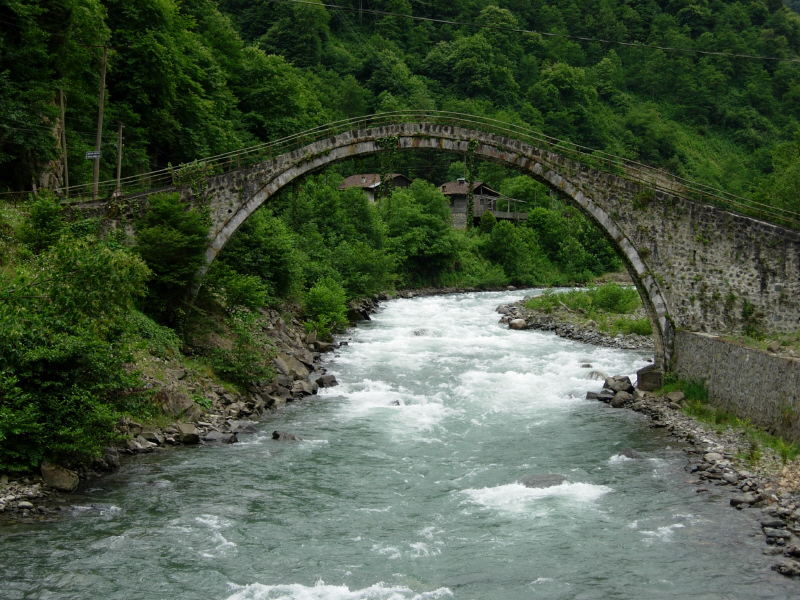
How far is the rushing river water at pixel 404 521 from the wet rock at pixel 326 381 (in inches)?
85.0

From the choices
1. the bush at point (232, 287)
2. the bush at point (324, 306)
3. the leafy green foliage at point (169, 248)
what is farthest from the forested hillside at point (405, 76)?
the bush at point (324, 306)

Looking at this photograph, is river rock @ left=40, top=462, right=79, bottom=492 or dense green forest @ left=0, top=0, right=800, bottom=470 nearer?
river rock @ left=40, top=462, right=79, bottom=492

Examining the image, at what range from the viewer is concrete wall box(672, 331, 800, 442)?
632 inches

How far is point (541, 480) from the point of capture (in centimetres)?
1538

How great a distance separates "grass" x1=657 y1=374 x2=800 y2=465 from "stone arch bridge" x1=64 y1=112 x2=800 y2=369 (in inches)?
53.8

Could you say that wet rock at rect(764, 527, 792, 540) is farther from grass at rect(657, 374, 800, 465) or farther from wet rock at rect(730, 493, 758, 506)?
grass at rect(657, 374, 800, 465)

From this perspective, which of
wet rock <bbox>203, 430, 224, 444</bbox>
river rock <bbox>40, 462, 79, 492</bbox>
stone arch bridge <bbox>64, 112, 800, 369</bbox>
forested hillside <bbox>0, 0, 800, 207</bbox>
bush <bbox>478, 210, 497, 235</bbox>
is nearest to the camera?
river rock <bbox>40, 462, 79, 492</bbox>

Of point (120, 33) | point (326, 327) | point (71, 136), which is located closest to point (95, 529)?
point (326, 327)

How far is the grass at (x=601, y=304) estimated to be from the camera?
3594 cm

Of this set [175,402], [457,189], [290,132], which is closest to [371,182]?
[457,189]

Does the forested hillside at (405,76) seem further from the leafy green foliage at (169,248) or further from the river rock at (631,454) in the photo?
the river rock at (631,454)

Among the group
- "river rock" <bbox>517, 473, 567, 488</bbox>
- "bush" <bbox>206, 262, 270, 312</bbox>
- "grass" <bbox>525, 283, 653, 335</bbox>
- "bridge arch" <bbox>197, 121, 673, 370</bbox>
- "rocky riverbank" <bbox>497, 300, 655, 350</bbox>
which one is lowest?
"river rock" <bbox>517, 473, 567, 488</bbox>

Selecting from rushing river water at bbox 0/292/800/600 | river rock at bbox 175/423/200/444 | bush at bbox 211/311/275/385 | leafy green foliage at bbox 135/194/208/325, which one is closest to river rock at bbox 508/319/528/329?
rushing river water at bbox 0/292/800/600

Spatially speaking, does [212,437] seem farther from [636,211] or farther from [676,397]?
[636,211]
